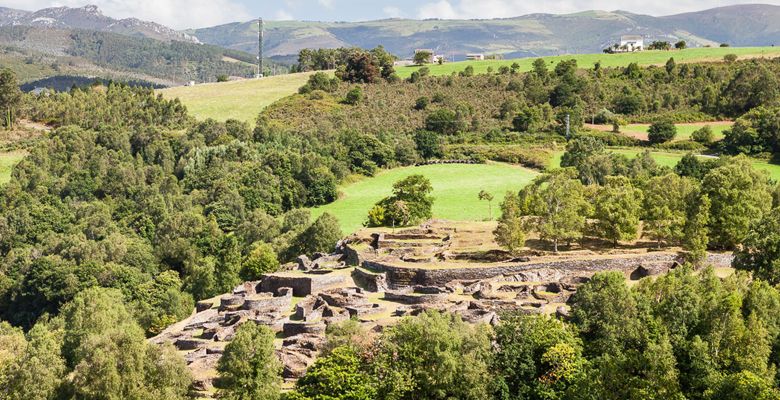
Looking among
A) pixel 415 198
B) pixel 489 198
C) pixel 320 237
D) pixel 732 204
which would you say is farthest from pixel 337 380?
pixel 489 198

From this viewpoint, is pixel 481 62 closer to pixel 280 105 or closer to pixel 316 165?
pixel 280 105

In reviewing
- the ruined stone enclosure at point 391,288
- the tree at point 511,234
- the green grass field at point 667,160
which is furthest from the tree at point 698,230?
the green grass field at point 667,160

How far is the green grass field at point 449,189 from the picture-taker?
8675cm

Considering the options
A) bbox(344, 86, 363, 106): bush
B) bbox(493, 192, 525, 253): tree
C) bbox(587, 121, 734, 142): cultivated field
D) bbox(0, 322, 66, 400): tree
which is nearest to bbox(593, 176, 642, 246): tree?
bbox(493, 192, 525, 253): tree

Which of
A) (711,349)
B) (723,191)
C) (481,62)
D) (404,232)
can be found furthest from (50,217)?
(481,62)

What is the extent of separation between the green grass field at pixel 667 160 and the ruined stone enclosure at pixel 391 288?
37.9m

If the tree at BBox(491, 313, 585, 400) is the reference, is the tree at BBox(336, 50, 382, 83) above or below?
above

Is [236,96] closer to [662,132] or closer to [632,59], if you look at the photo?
[632,59]

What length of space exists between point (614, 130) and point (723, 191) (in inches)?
2240

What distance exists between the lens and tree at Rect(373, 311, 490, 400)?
41.6 meters

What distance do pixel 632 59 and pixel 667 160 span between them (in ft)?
177

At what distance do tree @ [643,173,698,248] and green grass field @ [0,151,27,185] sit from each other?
74.5 m

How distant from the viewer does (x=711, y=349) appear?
43250 millimetres

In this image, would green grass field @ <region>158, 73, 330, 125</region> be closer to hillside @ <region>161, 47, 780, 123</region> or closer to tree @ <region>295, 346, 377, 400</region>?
hillside @ <region>161, 47, 780, 123</region>
